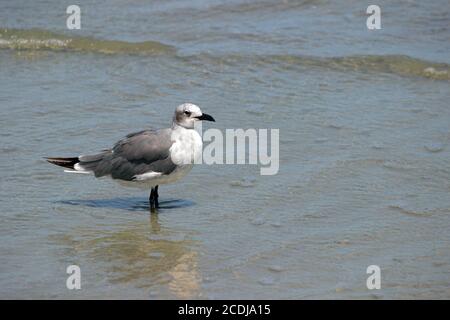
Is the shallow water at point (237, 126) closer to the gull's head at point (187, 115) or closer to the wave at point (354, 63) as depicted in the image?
the wave at point (354, 63)

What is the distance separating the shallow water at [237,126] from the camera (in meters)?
5.70

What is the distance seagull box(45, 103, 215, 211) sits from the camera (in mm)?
6836

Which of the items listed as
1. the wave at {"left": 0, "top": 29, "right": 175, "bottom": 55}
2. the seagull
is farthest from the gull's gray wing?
the wave at {"left": 0, "top": 29, "right": 175, "bottom": 55}

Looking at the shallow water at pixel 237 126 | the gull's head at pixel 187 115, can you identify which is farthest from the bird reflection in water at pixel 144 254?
the gull's head at pixel 187 115

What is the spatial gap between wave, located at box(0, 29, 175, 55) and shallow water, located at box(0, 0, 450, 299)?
3 centimetres

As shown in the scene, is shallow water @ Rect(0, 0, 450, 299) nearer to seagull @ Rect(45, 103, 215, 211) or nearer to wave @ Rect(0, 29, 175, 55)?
wave @ Rect(0, 29, 175, 55)

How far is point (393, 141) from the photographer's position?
7.91 m

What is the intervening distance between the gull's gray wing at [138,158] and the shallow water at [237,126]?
0.27 m

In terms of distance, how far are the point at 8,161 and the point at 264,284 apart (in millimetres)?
3053

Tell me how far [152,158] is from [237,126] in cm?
166

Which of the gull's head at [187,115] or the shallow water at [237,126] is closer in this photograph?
the shallow water at [237,126]
